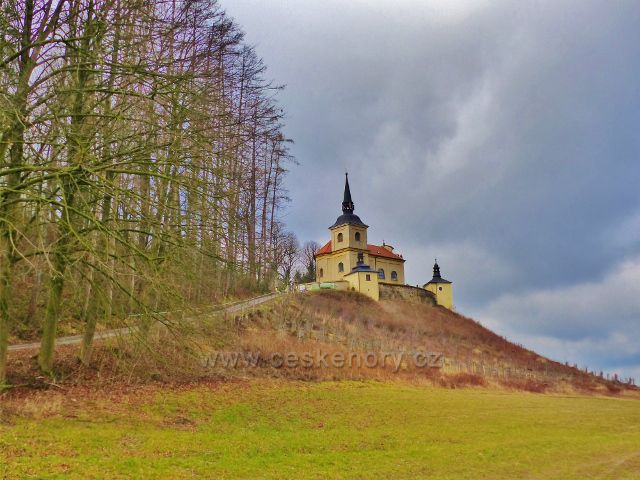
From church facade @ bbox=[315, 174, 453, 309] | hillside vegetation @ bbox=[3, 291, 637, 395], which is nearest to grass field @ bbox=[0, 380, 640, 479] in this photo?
hillside vegetation @ bbox=[3, 291, 637, 395]

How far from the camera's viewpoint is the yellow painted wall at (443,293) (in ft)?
182

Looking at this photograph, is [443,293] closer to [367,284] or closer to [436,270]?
[436,270]

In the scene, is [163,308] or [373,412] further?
[373,412]

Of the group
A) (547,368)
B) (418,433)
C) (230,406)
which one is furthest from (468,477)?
(547,368)

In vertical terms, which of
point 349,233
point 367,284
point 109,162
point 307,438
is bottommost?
point 307,438

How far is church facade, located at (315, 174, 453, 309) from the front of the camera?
49.7 meters

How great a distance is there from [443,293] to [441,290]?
1.29 feet

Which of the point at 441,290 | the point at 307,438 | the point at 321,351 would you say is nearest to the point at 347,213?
the point at 441,290

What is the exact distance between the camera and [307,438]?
11445 millimetres

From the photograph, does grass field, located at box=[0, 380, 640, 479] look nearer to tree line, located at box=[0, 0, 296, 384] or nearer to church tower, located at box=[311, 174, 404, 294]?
tree line, located at box=[0, 0, 296, 384]

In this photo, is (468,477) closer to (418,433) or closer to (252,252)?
(418,433)

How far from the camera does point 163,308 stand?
11.7 meters

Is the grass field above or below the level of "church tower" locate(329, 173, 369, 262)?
below

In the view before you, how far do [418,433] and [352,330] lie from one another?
17.8 meters
